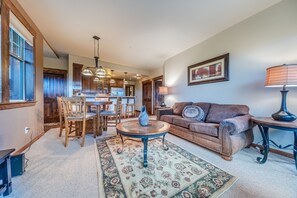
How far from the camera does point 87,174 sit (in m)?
1.51

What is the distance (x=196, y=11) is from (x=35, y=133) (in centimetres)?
409

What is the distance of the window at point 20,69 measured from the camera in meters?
2.03

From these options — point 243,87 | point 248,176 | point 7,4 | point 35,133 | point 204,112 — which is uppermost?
point 7,4

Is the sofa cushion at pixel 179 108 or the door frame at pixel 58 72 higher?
the door frame at pixel 58 72

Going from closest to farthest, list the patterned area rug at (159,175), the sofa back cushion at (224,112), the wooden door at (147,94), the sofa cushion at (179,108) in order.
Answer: the patterned area rug at (159,175), the sofa back cushion at (224,112), the sofa cushion at (179,108), the wooden door at (147,94)

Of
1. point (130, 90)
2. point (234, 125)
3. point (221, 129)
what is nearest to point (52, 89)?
point (130, 90)

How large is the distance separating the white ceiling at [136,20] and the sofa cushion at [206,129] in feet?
6.75

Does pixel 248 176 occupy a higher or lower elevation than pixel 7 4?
lower

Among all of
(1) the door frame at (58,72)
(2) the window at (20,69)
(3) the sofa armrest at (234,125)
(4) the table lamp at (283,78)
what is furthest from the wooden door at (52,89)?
(4) the table lamp at (283,78)

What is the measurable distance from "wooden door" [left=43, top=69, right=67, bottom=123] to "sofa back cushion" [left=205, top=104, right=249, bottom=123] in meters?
5.47

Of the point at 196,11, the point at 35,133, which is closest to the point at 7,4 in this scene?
the point at 35,133

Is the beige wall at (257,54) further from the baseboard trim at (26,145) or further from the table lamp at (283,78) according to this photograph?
the baseboard trim at (26,145)

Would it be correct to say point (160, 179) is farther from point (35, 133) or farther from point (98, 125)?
point (35, 133)

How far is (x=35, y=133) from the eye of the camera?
106 inches
